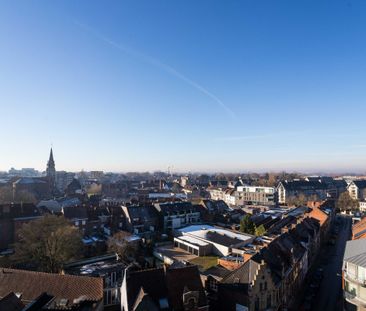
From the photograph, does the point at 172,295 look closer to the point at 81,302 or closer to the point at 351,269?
the point at 81,302

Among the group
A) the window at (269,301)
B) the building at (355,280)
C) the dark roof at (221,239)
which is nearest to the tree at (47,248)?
the dark roof at (221,239)

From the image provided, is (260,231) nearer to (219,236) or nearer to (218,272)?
(219,236)

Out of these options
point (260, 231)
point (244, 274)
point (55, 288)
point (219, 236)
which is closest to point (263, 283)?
point (244, 274)

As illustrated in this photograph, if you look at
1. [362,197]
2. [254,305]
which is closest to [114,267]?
[254,305]

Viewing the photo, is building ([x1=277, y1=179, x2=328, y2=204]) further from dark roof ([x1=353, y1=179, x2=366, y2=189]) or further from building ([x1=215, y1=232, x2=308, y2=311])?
building ([x1=215, y1=232, x2=308, y2=311])

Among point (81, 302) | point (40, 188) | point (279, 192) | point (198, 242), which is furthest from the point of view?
point (279, 192)

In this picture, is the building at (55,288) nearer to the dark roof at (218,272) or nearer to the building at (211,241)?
the dark roof at (218,272)

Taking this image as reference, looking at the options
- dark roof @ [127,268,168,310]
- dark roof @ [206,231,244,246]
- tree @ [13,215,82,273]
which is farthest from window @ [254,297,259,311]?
tree @ [13,215,82,273]
